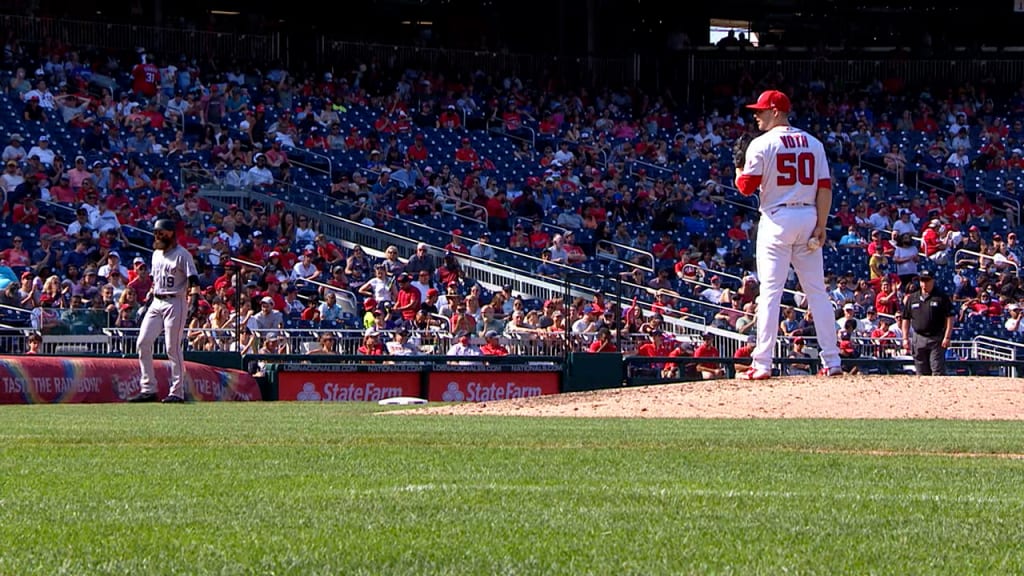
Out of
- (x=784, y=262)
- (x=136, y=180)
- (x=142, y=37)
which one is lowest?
(x=784, y=262)

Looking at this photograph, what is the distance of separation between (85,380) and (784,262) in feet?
28.8

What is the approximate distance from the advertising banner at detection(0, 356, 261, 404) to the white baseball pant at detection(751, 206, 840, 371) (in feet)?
26.3

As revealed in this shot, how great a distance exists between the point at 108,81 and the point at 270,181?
438 cm

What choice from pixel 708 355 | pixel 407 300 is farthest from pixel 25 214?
pixel 708 355

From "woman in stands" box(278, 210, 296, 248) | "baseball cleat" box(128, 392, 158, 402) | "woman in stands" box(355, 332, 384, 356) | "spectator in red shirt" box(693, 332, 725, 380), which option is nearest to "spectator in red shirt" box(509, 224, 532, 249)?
"woman in stands" box(278, 210, 296, 248)

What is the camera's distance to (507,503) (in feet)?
19.1

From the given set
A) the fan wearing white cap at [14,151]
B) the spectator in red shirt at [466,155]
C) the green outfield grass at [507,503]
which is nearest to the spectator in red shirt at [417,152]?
the spectator in red shirt at [466,155]

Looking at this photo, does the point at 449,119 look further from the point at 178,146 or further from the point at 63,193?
the point at 63,193

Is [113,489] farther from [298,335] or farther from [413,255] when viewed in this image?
[413,255]

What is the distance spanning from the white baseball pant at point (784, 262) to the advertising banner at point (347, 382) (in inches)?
385

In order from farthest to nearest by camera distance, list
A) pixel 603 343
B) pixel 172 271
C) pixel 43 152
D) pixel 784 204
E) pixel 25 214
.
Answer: pixel 43 152
pixel 25 214
pixel 603 343
pixel 172 271
pixel 784 204

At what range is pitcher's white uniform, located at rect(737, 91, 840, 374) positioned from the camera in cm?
1252

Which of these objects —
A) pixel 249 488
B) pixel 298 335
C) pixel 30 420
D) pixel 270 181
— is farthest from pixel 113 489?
pixel 270 181

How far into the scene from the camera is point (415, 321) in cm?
2359
